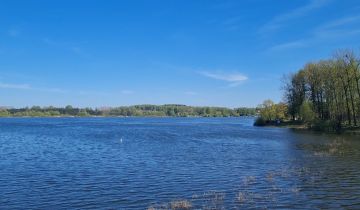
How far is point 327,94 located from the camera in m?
94.9

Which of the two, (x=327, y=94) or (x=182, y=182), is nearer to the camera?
(x=182, y=182)

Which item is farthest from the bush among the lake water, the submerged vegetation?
the lake water

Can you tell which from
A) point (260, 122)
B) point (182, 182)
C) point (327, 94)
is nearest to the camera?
point (182, 182)

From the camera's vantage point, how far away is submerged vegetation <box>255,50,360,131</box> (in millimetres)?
83375

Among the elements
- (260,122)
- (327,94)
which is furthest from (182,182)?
(260,122)

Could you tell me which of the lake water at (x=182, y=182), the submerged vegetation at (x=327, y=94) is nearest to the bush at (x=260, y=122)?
the submerged vegetation at (x=327, y=94)

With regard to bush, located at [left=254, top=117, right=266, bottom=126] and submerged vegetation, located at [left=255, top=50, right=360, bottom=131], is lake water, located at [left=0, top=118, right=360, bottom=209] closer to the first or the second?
submerged vegetation, located at [left=255, top=50, right=360, bottom=131]

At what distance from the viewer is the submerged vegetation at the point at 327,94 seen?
83.4 metres

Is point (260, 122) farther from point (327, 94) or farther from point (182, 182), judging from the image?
point (182, 182)

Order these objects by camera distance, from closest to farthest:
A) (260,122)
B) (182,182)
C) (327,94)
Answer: (182,182), (327,94), (260,122)

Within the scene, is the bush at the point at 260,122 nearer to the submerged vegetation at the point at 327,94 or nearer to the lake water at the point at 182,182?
the submerged vegetation at the point at 327,94

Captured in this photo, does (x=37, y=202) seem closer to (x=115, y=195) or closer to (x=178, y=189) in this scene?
(x=115, y=195)

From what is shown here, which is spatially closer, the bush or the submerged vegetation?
the submerged vegetation

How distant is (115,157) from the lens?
43625 mm
